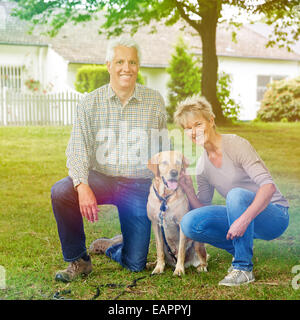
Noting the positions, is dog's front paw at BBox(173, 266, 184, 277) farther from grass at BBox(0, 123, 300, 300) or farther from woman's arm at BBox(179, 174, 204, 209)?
woman's arm at BBox(179, 174, 204, 209)

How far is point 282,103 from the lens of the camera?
9.20 metres

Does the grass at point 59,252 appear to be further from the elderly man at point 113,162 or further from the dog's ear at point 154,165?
the dog's ear at point 154,165

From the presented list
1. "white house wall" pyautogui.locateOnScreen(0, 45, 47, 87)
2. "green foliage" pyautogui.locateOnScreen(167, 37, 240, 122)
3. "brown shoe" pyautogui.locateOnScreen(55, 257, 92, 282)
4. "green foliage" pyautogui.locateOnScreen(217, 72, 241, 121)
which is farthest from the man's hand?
"green foliage" pyautogui.locateOnScreen(167, 37, 240, 122)

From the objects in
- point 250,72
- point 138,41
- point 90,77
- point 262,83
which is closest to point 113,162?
point 90,77

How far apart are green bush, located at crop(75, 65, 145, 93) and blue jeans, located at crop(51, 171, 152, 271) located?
5.48 m

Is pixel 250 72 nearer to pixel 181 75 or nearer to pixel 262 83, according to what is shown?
pixel 262 83

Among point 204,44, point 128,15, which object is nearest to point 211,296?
point 204,44

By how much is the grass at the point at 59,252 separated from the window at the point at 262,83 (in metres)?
3.71

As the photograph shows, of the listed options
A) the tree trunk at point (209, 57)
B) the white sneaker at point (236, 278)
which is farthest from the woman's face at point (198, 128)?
the tree trunk at point (209, 57)

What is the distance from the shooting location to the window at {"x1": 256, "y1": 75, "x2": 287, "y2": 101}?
9.74m

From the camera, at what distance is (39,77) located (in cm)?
798

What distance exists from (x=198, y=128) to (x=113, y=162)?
0.60 metres

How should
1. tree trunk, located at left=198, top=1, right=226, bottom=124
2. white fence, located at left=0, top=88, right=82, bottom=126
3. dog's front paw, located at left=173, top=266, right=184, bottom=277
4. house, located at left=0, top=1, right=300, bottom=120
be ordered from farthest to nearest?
house, located at left=0, top=1, right=300, bottom=120
white fence, located at left=0, top=88, right=82, bottom=126
tree trunk, located at left=198, top=1, right=226, bottom=124
dog's front paw, located at left=173, top=266, right=184, bottom=277
